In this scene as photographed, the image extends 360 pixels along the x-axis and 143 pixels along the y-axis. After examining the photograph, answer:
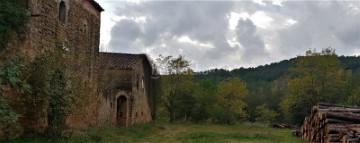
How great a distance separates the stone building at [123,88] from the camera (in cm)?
2694

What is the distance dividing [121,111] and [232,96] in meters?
23.2

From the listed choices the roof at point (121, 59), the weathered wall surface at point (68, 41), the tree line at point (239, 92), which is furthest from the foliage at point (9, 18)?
the tree line at point (239, 92)

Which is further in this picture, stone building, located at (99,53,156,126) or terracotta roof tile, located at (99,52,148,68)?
terracotta roof tile, located at (99,52,148,68)

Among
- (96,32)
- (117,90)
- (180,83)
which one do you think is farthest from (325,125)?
(180,83)

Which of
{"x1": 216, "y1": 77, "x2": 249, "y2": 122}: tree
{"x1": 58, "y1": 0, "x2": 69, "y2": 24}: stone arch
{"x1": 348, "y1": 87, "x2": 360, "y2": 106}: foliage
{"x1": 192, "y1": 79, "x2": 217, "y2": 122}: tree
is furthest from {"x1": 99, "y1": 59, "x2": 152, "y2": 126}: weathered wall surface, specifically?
{"x1": 348, "y1": 87, "x2": 360, "y2": 106}: foliage

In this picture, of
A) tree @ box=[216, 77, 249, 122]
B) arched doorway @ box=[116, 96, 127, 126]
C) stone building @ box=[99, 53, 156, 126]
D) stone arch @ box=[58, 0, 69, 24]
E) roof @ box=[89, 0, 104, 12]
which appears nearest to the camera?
stone arch @ box=[58, 0, 69, 24]

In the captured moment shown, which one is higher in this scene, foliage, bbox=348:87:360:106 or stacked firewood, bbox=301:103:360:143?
foliage, bbox=348:87:360:106

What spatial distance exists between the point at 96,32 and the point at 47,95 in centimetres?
826

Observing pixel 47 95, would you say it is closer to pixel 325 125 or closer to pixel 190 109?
pixel 325 125

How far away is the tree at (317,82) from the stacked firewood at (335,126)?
26166 mm

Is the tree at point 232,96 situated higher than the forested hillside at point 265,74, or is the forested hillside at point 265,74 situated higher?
the forested hillside at point 265,74

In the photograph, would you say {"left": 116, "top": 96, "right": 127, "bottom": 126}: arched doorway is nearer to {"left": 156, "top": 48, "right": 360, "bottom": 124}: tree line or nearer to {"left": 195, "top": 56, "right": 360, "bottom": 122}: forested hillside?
{"left": 156, "top": 48, "right": 360, "bottom": 124}: tree line

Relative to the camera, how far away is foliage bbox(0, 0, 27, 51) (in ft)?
40.5

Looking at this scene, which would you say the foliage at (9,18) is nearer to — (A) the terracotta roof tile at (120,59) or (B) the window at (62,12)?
(B) the window at (62,12)
